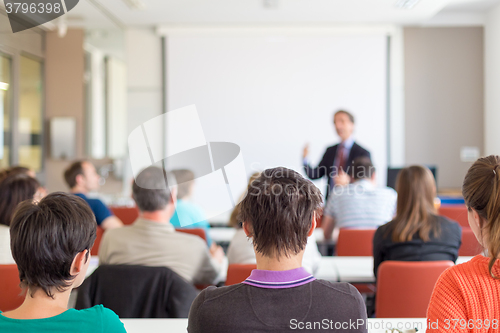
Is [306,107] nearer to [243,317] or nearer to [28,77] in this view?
[28,77]

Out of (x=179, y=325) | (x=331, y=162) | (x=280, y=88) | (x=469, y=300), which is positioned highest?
(x=280, y=88)

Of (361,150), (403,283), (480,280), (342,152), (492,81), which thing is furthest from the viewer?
(492,81)

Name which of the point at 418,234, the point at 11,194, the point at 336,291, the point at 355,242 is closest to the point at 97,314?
the point at 336,291

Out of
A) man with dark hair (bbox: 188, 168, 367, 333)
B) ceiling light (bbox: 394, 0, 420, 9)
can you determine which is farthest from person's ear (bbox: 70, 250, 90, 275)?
ceiling light (bbox: 394, 0, 420, 9)

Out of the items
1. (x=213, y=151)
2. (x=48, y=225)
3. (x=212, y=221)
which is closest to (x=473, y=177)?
(x=48, y=225)

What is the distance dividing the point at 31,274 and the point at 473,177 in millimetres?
1119

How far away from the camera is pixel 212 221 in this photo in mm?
5648

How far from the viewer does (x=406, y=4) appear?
528 centimetres

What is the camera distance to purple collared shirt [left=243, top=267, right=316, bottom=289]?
96cm

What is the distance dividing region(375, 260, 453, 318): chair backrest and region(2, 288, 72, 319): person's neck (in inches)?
52.4

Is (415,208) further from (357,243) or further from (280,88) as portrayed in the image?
(280,88)

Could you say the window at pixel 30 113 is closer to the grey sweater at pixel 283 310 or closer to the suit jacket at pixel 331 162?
the suit jacket at pixel 331 162

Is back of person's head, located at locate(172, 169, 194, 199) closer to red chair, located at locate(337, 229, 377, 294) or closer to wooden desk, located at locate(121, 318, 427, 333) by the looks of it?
red chair, located at locate(337, 229, 377, 294)

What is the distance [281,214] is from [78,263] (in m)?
0.52
